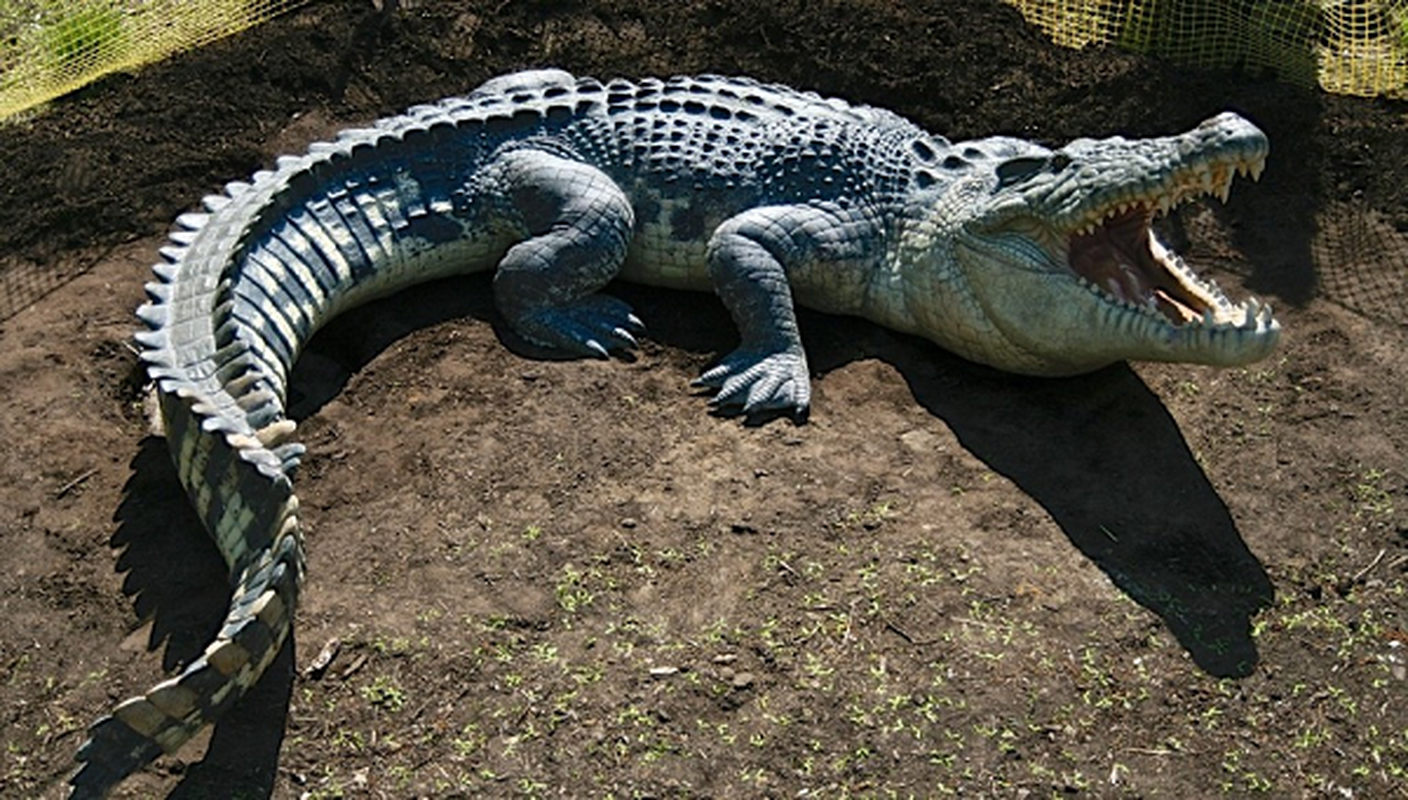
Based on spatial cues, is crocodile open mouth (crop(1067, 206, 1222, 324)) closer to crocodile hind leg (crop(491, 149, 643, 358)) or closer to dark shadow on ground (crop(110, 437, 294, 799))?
crocodile hind leg (crop(491, 149, 643, 358))

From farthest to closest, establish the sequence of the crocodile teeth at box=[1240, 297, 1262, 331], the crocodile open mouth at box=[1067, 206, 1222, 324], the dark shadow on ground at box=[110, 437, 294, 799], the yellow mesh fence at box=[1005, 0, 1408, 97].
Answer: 1. the yellow mesh fence at box=[1005, 0, 1408, 97]
2. the crocodile open mouth at box=[1067, 206, 1222, 324]
3. the crocodile teeth at box=[1240, 297, 1262, 331]
4. the dark shadow on ground at box=[110, 437, 294, 799]

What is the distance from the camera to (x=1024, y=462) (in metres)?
5.02

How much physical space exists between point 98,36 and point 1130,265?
5.04 metres

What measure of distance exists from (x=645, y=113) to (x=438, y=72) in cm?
173

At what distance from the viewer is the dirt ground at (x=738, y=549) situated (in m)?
3.92

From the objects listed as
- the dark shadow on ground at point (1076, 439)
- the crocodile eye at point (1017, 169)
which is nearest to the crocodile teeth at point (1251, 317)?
the dark shadow on ground at point (1076, 439)

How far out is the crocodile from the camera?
484 cm

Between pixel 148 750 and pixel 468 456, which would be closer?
pixel 148 750

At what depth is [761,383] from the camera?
5258 millimetres

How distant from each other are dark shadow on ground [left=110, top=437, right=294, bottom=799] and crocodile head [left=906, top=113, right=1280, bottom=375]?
2727 mm

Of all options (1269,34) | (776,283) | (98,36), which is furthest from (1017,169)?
(98,36)

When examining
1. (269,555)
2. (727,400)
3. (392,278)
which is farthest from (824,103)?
(269,555)

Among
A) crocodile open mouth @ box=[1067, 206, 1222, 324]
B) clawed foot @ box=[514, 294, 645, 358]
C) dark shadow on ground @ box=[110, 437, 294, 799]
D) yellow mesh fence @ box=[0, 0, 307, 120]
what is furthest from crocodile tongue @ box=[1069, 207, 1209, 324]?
yellow mesh fence @ box=[0, 0, 307, 120]

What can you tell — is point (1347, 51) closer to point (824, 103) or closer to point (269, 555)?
point (824, 103)
